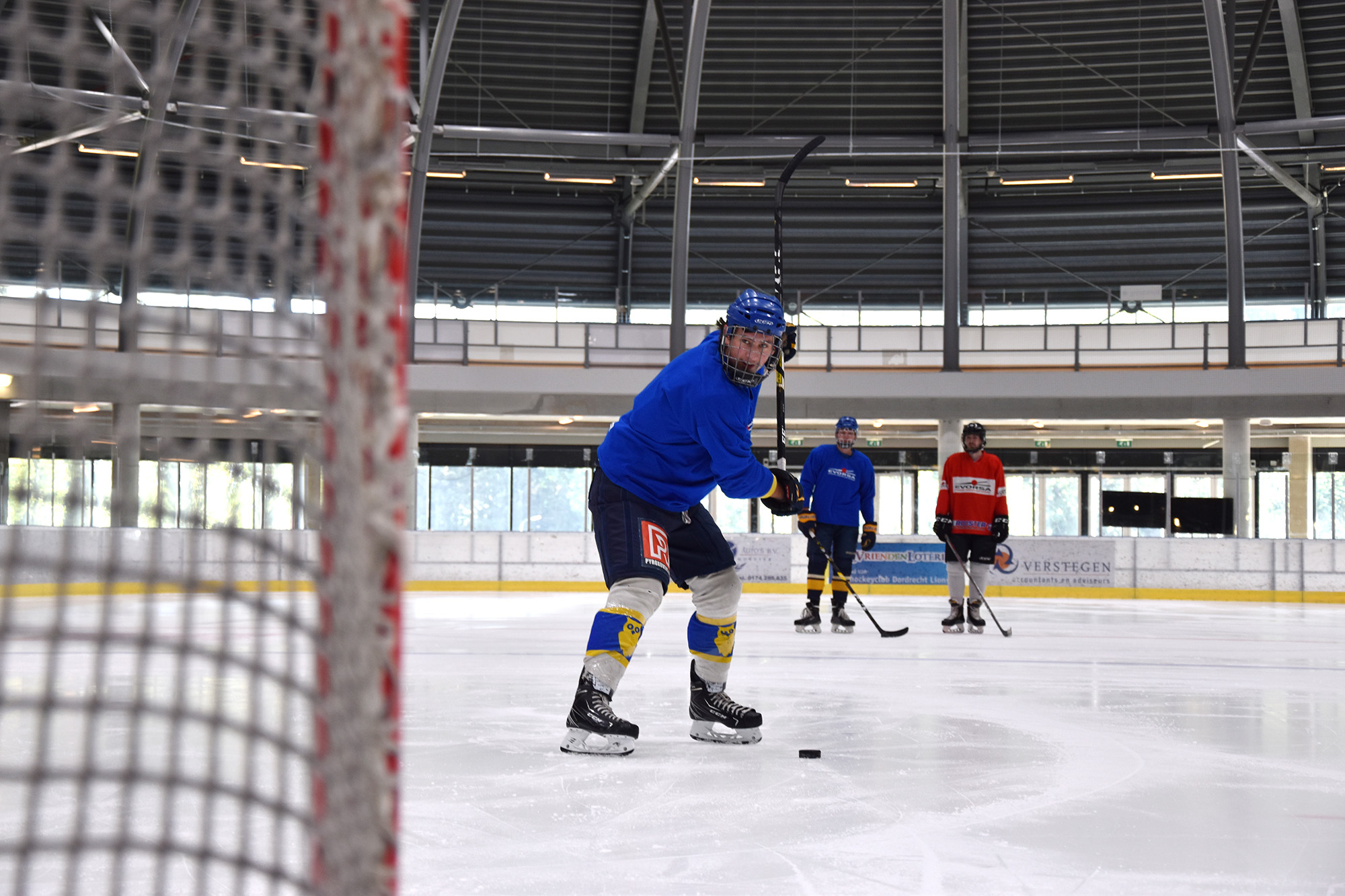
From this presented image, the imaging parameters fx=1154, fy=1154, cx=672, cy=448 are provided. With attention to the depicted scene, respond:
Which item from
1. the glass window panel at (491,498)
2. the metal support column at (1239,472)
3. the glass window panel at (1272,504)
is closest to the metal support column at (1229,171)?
the metal support column at (1239,472)

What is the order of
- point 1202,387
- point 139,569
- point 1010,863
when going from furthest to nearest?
point 1202,387
point 1010,863
point 139,569

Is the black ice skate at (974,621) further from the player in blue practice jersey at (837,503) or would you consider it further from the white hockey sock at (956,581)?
the player in blue practice jersey at (837,503)

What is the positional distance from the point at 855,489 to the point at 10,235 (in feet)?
24.1

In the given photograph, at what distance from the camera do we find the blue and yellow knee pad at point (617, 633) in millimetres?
3393

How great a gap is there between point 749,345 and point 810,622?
501 cm

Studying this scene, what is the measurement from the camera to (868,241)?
21.7 m

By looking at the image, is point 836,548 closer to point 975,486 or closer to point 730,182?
point 975,486

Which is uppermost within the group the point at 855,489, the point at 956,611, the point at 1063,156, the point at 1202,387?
the point at 1063,156

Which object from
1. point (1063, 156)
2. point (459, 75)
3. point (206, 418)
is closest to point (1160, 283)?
point (1063, 156)

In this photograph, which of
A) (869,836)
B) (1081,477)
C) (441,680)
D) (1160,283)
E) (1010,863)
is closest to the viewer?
(1010,863)

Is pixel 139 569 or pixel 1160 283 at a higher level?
pixel 1160 283

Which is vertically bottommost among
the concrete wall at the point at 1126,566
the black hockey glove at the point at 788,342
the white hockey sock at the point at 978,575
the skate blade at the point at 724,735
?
the concrete wall at the point at 1126,566

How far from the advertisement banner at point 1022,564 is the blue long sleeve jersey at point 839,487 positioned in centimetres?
550

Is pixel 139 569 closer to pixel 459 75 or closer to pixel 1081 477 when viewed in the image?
pixel 1081 477
